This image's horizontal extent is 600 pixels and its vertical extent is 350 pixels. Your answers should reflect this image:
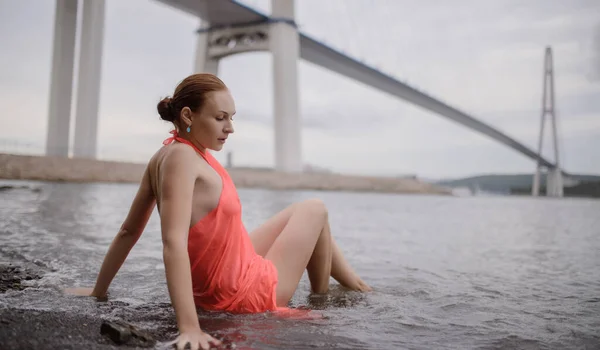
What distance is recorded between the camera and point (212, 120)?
1146mm

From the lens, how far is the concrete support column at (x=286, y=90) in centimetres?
1552

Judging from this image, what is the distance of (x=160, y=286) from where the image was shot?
5.81 ft

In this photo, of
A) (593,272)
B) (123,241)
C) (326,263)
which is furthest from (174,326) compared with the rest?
(593,272)

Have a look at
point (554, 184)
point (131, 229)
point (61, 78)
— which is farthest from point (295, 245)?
point (554, 184)

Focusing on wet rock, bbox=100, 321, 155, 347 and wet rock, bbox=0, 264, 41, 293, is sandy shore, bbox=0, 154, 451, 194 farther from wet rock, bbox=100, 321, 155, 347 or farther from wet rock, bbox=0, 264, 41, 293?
wet rock, bbox=100, 321, 155, 347

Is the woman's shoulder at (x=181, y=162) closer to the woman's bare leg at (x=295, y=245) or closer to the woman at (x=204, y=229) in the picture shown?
the woman at (x=204, y=229)

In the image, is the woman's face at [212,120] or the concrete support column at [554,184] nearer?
the woman's face at [212,120]

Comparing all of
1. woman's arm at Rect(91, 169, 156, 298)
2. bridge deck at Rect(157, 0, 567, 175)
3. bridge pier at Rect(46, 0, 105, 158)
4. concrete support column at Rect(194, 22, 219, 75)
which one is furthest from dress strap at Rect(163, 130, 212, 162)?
concrete support column at Rect(194, 22, 219, 75)

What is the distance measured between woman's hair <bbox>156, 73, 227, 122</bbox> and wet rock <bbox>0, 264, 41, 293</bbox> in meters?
0.79

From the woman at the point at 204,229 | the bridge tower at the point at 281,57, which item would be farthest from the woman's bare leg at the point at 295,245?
the bridge tower at the point at 281,57

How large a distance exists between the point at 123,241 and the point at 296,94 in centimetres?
1511

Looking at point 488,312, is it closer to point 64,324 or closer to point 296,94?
point 64,324

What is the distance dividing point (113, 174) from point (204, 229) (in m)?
11.5

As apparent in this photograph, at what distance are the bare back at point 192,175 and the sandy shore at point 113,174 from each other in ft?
32.9
